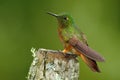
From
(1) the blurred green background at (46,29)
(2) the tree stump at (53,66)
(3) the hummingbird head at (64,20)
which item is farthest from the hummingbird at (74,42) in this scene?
(1) the blurred green background at (46,29)

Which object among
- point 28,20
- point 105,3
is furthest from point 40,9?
point 105,3

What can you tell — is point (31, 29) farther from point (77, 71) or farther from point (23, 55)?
point (77, 71)

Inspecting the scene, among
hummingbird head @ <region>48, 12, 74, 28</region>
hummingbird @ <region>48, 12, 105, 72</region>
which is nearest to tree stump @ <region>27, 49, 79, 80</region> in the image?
hummingbird @ <region>48, 12, 105, 72</region>

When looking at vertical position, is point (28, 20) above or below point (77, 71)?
above

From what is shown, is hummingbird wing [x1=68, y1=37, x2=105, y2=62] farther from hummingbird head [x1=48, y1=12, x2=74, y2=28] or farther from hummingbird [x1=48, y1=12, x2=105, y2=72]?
hummingbird head [x1=48, y1=12, x2=74, y2=28]

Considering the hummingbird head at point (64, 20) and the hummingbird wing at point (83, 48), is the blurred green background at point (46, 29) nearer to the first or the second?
the hummingbird head at point (64, 20)

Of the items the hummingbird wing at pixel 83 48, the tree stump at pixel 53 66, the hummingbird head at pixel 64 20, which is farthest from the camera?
the hummingbird head at pixel 64 20
